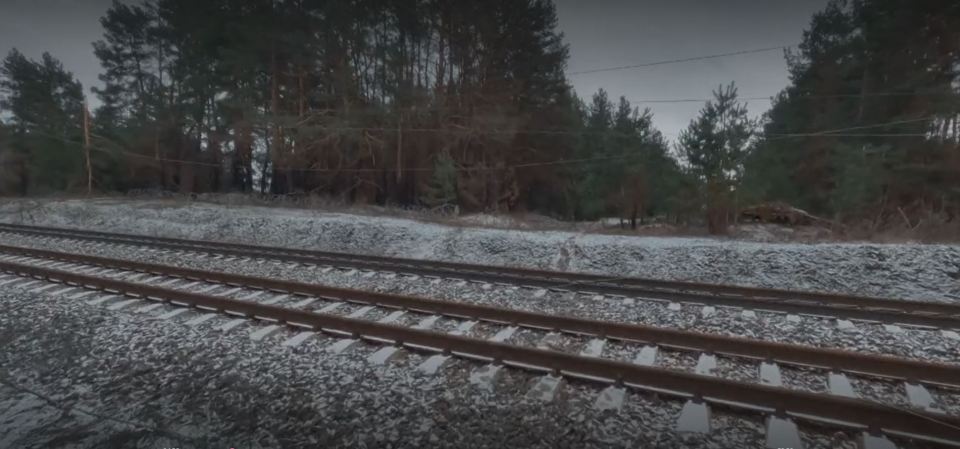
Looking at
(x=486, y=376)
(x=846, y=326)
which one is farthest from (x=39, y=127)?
(x=846, y=326)

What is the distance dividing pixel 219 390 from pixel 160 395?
1.44 ft

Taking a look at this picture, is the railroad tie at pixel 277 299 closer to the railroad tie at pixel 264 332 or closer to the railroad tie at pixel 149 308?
the railroad tie at pixel 264 332

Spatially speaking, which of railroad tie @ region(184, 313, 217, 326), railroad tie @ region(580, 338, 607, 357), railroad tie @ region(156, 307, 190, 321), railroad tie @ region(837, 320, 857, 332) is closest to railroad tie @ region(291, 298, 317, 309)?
railroad tie @ region(184, 313, 217, 326)

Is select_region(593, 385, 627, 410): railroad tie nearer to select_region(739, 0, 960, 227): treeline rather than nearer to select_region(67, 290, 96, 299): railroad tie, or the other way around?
select_region(67, 290, 96, 299): railroad tie

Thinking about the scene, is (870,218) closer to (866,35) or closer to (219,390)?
(866,35)

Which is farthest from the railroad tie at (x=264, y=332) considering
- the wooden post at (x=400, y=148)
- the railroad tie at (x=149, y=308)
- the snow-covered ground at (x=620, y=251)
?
the wooden post at (x=400, y=148)

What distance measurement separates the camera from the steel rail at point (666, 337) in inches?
147

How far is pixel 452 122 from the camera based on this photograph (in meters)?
22.0

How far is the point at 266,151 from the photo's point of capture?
2530 centimetres

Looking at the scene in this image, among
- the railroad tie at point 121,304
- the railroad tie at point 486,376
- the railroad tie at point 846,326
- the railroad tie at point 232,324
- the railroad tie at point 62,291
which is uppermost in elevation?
the railroad tie at point 846,326

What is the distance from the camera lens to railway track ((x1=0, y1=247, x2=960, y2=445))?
2.92 m

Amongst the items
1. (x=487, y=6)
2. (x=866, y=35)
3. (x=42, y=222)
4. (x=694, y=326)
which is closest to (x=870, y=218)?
(x=866, y=35)

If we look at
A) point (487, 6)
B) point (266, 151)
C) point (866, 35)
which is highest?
point (487, 6)

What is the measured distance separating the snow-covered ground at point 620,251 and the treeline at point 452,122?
19.6 feet
